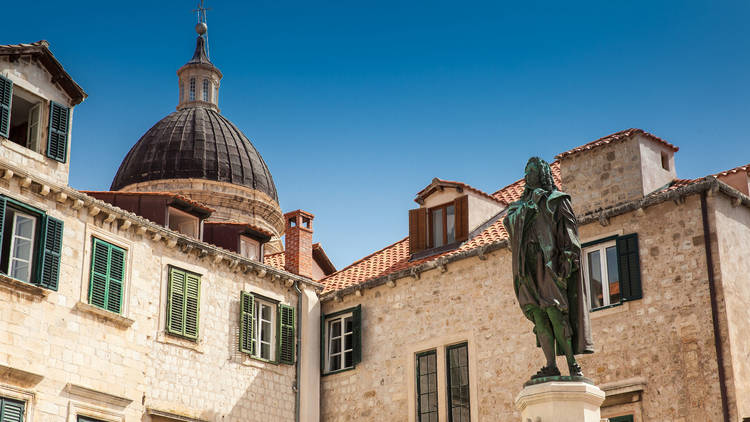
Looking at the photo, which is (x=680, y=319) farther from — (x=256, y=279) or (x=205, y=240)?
(x=205, y=240)

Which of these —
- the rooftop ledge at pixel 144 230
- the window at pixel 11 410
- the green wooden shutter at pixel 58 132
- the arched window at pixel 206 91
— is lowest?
the window at pixel 11 410

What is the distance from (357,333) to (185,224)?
491 centimetres

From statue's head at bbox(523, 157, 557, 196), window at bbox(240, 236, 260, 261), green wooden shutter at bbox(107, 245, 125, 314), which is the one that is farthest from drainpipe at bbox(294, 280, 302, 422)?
statue's head at bbox(523, 157, 557, 196)

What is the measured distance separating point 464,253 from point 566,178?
2.84 meters

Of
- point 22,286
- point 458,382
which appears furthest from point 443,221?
point 22,286

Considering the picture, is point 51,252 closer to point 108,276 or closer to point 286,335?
point 108,276

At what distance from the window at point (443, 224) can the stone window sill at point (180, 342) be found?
627cm

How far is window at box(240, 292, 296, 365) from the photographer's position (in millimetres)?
24361

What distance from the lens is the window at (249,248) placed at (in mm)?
25859

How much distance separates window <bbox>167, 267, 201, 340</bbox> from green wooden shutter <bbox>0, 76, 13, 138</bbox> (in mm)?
4813

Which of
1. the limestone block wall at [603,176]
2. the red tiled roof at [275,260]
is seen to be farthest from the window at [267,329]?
the limestone block wall at [603,176]

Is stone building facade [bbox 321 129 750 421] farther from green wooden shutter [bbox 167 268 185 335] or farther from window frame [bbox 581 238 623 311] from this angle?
green wooden shutter [bbox 167 268 185 335]

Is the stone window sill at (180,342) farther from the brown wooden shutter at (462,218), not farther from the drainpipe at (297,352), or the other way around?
the brown wooden shutter at (462,218)

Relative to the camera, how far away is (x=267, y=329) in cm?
2527
